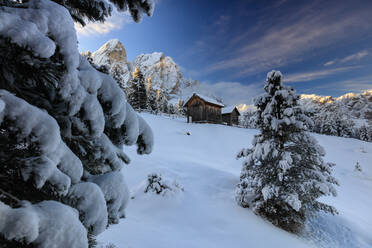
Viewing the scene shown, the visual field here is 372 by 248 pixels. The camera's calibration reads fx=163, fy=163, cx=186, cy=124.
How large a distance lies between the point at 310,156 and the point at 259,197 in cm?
263

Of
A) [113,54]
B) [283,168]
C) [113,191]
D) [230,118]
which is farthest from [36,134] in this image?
[113,54]

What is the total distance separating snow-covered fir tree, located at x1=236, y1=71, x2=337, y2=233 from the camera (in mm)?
6207

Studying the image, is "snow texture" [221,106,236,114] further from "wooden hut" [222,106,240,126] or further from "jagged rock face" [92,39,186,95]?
"jagged rock face" [92,39,186,95]

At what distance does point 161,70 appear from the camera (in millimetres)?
168875

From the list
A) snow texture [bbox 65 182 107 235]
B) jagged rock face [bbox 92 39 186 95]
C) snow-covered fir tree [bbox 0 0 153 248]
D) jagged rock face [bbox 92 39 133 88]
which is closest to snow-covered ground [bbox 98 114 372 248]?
snow texture [bbox 65 182 107 235]

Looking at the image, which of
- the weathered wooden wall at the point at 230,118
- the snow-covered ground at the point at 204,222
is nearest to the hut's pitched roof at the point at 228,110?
the weathered wooden wall at the point at 230,118

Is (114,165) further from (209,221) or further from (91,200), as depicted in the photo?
(209,221)

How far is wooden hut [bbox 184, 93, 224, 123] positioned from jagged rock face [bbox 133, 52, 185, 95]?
431 feet

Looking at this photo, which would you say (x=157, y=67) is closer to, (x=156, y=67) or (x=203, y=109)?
(x=156, y=67)

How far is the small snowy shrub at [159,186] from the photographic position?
6.59m

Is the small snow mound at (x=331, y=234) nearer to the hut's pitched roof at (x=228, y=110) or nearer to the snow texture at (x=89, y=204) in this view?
the snow texture at (x=89, y=204)

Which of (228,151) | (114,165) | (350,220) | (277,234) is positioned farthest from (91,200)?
(228,151)

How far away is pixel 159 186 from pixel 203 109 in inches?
1064

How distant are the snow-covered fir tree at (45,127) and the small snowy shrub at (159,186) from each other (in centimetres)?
538
